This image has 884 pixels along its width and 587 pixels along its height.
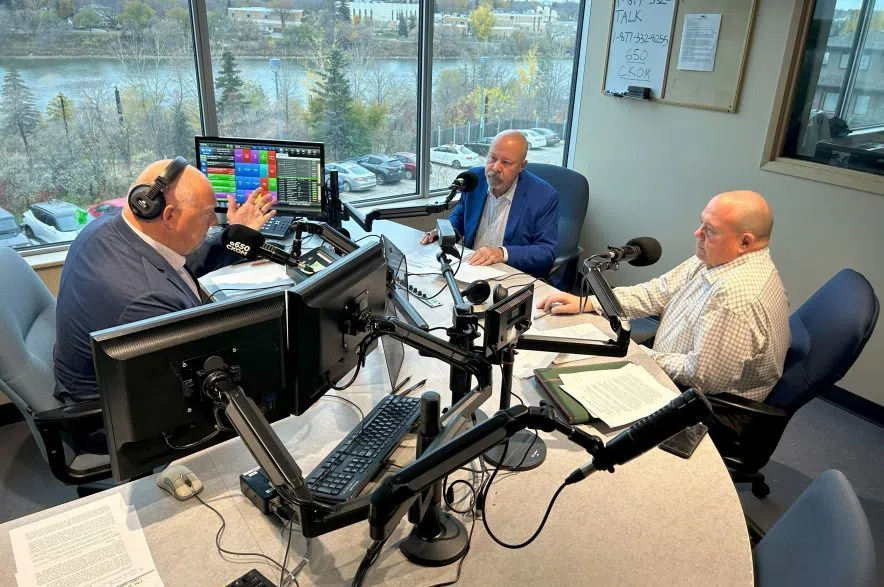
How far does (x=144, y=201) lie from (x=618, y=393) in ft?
4.82

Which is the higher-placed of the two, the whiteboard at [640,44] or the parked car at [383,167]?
the whiteboard at [640,44]

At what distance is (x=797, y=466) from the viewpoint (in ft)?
9.08

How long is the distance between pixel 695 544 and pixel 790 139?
2.67 metres

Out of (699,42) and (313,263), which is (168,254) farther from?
(699,42)

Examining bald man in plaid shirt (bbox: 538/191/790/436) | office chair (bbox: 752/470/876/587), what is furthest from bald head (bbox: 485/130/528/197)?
office chair (bbox: 752/470/876/587)

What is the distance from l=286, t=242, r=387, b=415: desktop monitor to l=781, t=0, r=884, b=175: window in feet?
8.78

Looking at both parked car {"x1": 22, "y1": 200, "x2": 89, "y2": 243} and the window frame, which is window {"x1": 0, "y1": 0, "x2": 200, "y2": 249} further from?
the window frame

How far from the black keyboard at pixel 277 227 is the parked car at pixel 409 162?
1.16m

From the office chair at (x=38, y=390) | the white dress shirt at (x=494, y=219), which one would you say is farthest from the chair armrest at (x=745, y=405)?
the office chair at (x=38, y=390)

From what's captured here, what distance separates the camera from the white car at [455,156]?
4.09 metres

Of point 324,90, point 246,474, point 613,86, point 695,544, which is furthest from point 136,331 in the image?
point 613,86

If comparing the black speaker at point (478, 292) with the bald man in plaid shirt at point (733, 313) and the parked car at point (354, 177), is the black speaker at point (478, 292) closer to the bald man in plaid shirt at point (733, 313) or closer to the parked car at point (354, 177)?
the bald man in plaid shirt at point (733, 313)

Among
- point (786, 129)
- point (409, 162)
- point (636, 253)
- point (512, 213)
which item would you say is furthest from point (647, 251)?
point (409, 162)

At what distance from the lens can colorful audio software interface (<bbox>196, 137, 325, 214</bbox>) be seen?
2.95m
